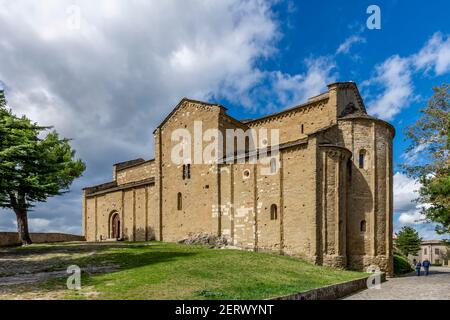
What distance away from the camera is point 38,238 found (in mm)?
35906

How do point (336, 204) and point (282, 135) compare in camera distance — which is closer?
point (336, 204)

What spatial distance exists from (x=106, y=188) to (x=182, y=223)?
13682 mm

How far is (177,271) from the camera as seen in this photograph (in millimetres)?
14992

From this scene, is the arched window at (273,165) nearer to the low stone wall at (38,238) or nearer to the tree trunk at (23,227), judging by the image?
the tree trunk at (23,227)

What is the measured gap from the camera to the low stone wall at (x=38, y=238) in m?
32.4

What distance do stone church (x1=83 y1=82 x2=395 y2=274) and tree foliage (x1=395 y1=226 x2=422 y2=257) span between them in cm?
3461

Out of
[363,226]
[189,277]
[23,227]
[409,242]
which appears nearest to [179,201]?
[23,227]

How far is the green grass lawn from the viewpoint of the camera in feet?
38.0

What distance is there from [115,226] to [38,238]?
294 inches

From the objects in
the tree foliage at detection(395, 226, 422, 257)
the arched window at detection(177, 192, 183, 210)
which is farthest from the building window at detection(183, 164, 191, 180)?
the tree foliage at detection(395, 226, 422, 257)

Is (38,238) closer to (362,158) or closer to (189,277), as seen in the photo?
(189,277)
